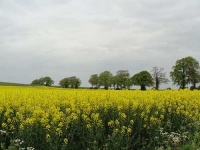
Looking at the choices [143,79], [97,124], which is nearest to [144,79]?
[143,79]

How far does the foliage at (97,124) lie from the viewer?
339 inches

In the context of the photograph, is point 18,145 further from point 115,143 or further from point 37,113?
point 115,143

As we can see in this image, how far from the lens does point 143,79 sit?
80000mm

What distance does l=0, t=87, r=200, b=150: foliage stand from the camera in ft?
28.2

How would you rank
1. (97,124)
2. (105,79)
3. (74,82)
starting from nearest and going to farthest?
(97,124) < (105,79) < (74,82)

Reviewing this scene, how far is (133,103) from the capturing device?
10.9m

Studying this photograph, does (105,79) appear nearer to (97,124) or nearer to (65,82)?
(65,82)

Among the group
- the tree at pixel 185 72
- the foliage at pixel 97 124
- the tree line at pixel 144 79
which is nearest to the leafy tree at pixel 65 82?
the tree line at pixel 144 79

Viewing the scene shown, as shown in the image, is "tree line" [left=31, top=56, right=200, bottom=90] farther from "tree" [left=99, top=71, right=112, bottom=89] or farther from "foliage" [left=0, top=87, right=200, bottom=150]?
"foliage" [left=0, top=87, right=200, bottom=150]

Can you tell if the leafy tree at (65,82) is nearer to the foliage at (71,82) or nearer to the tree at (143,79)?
the foliage at (71,82)

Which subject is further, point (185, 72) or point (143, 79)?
point (143, 79)

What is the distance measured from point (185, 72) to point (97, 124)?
62597 millimetres

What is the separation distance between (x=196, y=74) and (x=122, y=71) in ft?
89.2

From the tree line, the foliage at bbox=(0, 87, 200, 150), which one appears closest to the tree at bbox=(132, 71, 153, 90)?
the tree line
